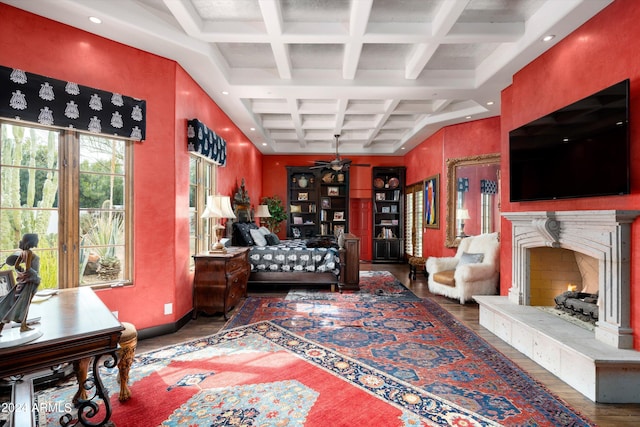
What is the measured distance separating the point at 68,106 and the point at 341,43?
2729 millimetres

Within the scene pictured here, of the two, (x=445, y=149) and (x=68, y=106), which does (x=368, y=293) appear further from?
(x=68, y=106)

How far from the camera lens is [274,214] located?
799cm

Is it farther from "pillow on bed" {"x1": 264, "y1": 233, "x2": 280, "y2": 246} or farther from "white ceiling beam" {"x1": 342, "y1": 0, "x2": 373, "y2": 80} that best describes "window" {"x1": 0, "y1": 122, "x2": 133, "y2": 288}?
"pillow on bed" {"x1": 264, "y1": 233, "x2": 280, "y2": 246}

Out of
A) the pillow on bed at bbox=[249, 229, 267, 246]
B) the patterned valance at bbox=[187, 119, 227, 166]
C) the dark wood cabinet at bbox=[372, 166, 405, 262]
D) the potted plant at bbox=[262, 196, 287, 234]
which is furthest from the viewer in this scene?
the dark wood cabinet at bbox=[372, 166, 405, 262]

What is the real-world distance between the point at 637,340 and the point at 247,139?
22.3 ft

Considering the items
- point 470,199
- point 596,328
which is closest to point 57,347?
point 596,328

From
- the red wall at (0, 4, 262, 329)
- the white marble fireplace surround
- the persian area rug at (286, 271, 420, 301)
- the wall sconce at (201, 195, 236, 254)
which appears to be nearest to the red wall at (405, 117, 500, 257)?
the persian area rug at (286, 271, 420, 301)

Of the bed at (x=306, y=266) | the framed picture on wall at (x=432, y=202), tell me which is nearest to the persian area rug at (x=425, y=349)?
the bed at (x=306, y=266)

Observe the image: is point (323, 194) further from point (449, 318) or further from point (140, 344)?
point (140, 344)

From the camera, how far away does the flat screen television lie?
7.62 feet

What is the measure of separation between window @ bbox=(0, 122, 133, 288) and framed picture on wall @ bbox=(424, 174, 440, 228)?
5447mm

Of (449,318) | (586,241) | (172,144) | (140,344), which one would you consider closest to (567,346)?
(586,241)

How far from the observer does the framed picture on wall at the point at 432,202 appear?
641cm

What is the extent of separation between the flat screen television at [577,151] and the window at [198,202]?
13.1 ft
